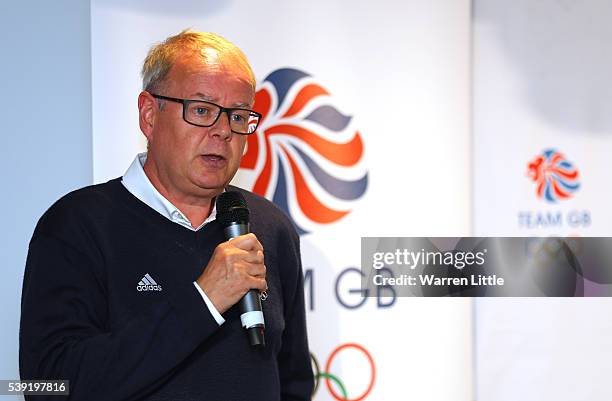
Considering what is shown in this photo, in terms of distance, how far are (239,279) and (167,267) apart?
0.26 metres

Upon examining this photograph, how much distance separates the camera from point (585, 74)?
2.63 meters

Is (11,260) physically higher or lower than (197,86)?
lower

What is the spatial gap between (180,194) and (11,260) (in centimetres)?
105

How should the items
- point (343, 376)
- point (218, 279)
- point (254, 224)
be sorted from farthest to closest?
point (343, 376), point (254, 224), point (218, 279)

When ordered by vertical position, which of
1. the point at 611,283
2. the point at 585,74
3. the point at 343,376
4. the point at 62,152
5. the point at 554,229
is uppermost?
the point at 585,74

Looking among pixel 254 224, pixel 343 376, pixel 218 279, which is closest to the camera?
pixel 218 279

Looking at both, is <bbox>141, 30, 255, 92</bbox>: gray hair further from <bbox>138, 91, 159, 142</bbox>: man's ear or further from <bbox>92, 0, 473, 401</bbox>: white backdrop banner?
<bbox>92, 0, 473, 401</bbox>: white backdrop banner

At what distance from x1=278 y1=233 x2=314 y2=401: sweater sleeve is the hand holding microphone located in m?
0.43

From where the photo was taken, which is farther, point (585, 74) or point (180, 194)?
point (585, 74)

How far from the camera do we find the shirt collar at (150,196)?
176 centimetres

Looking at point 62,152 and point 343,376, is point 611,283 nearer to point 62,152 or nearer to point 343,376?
point 343,376

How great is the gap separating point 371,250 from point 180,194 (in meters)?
0.92

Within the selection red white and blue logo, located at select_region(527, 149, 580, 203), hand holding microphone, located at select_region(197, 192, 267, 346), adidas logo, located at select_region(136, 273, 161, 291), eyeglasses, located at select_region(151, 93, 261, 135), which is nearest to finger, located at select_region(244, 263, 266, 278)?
hand holding microphone, located at select_region(197, 192, 267, 346)

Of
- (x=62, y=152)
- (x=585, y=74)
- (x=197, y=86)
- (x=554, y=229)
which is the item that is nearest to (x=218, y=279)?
(x=197, y=86)
